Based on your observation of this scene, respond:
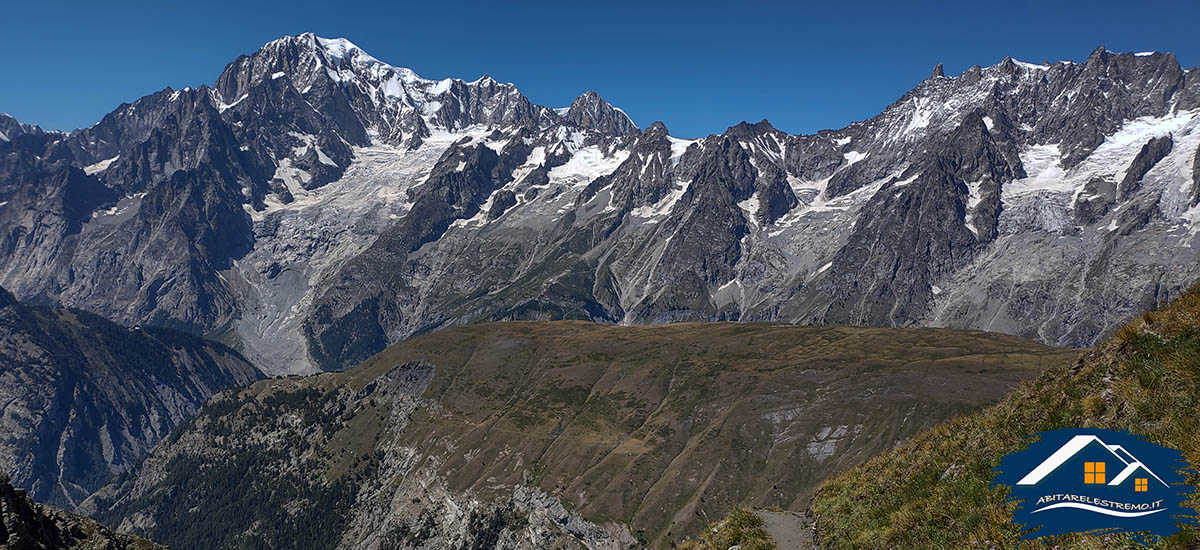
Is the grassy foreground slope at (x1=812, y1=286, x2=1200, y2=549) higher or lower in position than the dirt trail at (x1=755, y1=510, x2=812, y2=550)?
higher

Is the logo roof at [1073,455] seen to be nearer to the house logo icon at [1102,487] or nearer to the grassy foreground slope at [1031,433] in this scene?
→ the house logo icon at [1102,487]

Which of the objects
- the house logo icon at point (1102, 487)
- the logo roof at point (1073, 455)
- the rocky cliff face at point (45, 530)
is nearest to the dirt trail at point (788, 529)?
the logo roof at point (1073, 455)

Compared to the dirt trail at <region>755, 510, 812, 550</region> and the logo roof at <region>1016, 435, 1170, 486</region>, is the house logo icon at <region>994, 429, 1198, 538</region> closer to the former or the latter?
the logo roof at <region>1016, 435, 1170, 486</region>

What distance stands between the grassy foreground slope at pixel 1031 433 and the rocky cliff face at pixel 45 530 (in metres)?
52.4

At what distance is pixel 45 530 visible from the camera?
53781mm

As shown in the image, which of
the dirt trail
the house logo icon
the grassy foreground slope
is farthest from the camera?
the dirt trail

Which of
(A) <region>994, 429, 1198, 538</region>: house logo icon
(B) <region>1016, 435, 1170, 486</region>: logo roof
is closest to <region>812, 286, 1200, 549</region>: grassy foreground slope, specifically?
(A) <region>994, 429, 1198, 538</region>: house logo icon

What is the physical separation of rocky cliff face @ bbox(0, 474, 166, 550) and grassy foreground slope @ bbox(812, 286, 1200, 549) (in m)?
52.4

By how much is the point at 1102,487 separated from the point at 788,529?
18525mm

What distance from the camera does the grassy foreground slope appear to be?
18.4 m

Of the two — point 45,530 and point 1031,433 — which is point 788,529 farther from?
point 45,530

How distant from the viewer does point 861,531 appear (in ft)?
83.4

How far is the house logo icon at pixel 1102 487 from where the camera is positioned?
15.9 m

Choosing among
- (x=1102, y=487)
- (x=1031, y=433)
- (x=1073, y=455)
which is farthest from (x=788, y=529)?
(x=1102, y=487)
